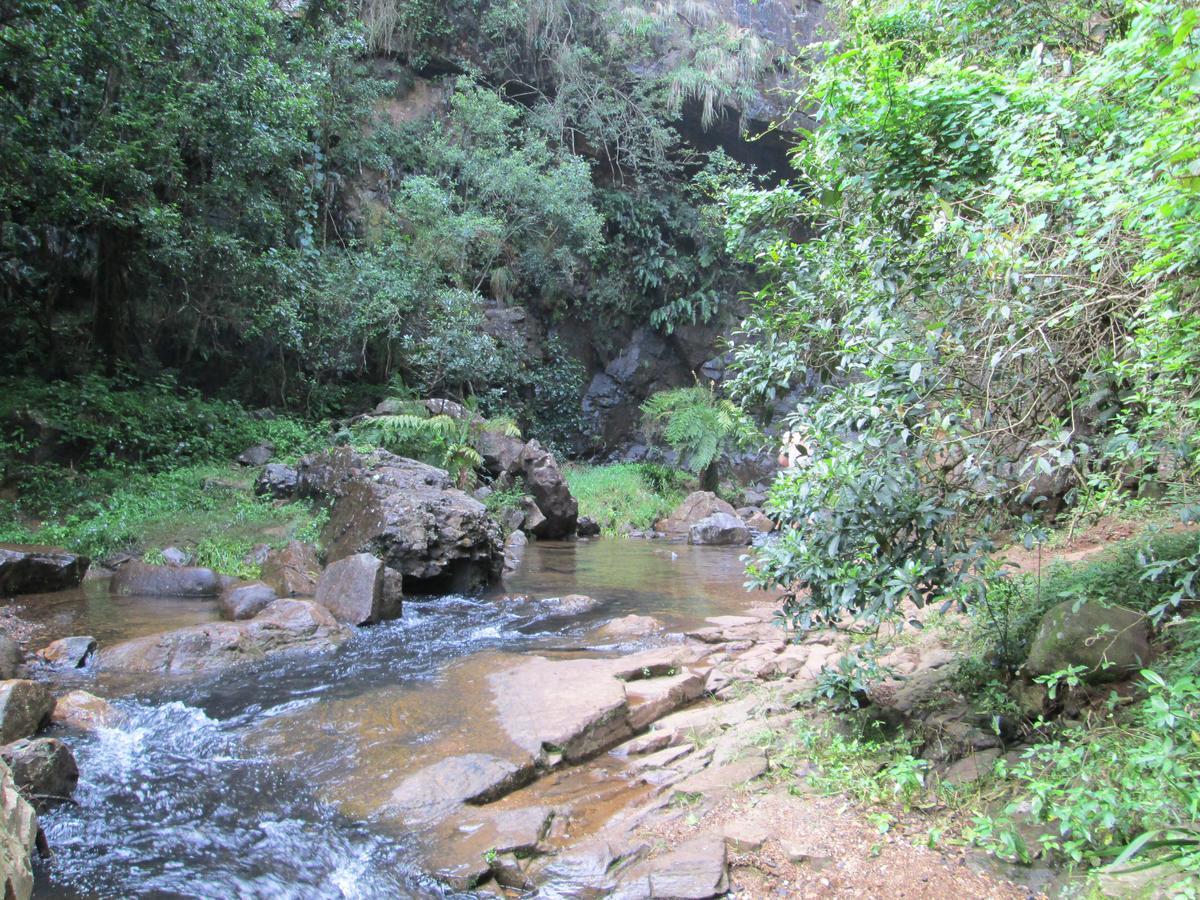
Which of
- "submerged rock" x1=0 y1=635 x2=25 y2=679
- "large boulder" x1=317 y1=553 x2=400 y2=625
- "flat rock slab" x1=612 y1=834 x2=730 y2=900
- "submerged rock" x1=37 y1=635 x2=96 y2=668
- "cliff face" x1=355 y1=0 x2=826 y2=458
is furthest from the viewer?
"cliff face" x1=355 y1=0 x2=826 y2=458

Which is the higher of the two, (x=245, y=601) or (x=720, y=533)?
(x=245, y=601)

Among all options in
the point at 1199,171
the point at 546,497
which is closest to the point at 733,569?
the point at 546,497

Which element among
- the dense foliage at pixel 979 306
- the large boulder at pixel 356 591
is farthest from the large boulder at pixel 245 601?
the dense foliage at pixel 979 306

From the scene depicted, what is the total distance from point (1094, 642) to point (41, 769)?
5.19m

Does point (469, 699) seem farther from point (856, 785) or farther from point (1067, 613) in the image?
point (1067, 613)

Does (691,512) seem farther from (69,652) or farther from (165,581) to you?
(69,652)

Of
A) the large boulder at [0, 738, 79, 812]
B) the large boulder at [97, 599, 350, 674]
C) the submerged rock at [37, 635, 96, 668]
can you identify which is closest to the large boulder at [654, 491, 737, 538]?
the large boulder at [97, 599, 350, 674]

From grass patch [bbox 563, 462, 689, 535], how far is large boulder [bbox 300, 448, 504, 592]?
6525 mm

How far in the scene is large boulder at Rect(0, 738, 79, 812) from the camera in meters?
3.73

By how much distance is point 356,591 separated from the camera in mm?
7891

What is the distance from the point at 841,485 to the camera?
11.8 ft

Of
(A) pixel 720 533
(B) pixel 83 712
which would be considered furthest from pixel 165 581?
(A) pixel 720 533

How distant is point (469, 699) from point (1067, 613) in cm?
379

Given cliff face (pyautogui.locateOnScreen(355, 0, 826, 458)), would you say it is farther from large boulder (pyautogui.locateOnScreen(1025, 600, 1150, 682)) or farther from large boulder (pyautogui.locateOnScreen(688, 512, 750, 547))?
large boulder (pyautogui.locateOnScreen(1025, 600, 1150, 682))
